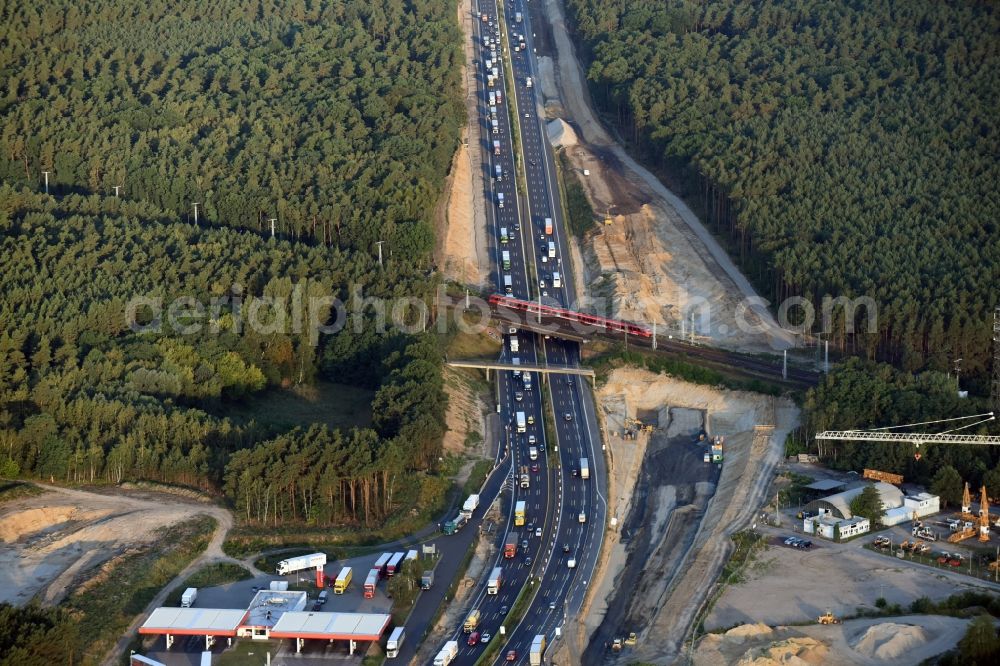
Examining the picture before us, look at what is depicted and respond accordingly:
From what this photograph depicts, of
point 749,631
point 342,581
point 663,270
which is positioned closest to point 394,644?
point 342,581

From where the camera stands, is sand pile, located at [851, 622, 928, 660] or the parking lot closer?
sand pile, located at [851, 622, 928, 660]

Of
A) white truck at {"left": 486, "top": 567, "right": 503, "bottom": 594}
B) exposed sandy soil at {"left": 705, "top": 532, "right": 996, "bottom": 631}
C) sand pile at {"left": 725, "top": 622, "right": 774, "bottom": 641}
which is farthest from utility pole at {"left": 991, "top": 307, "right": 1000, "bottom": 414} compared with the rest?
white truck at {"left": 486, "top": 567, "right": 503, "bottom": 594}

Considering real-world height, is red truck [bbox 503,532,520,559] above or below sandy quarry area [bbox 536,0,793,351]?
below

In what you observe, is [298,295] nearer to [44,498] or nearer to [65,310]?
[65,310]

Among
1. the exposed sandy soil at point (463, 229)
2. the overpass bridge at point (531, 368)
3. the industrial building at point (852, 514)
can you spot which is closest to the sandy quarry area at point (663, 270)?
the exposed sandy soil at point (463, 229)

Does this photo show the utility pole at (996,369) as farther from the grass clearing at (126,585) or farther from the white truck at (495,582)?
the grass clearing at (126,585)

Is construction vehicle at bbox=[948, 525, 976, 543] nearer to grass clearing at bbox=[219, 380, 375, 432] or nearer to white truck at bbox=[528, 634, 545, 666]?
white truck at bbox=[528, 634, 545, 666]

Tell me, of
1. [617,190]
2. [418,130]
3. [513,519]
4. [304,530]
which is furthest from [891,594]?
[418,130]
